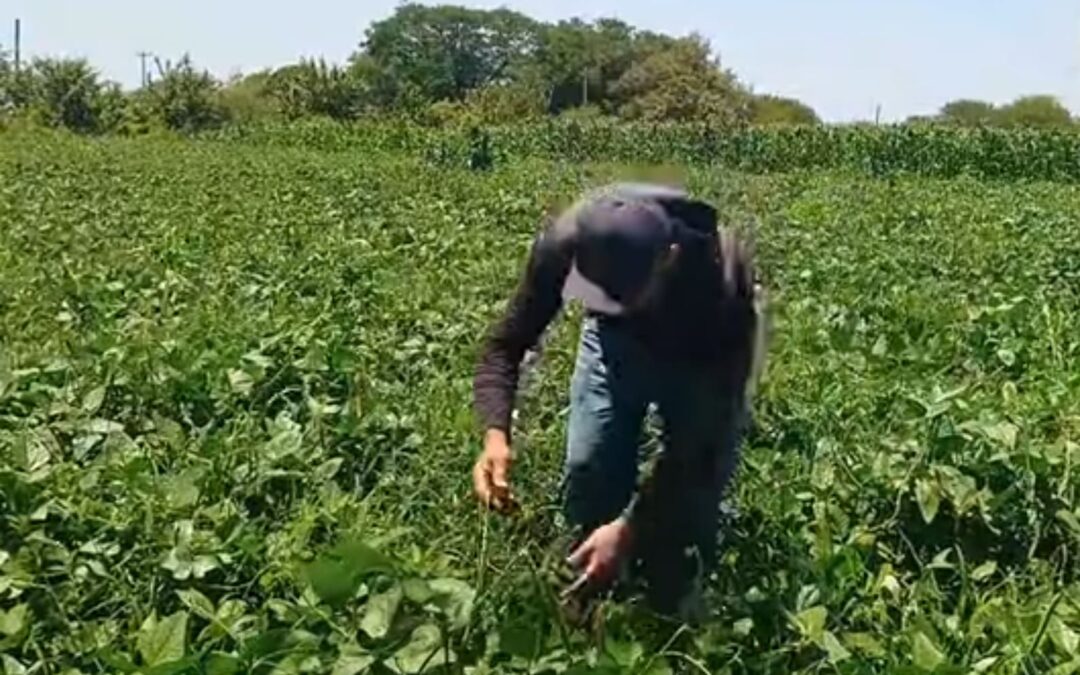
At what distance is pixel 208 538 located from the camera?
9.16ft

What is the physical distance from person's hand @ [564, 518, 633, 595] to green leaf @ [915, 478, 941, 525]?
87 centimetres

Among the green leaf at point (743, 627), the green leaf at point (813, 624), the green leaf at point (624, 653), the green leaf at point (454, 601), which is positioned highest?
the green leaf at point (454, 601)

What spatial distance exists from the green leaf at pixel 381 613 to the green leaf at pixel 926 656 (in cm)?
85

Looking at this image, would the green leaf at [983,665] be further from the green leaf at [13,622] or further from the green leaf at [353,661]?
the green leaf at [13,622]

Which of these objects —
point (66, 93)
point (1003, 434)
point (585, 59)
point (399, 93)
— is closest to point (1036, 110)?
point (585, 59)

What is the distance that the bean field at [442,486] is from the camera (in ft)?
7.70

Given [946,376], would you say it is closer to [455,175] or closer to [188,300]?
[188,300]

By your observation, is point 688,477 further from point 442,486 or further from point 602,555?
point 442,486

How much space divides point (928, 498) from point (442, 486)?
1.19 metres

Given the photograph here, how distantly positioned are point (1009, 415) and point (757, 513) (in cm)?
→ 89

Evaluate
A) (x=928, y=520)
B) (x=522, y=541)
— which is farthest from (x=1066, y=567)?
(x=522, y=541)

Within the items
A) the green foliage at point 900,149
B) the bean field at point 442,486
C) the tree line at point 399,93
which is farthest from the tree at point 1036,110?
the bean field at point 442,486

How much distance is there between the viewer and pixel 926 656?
2293 mm

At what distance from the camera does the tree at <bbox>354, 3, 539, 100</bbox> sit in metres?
54.6
